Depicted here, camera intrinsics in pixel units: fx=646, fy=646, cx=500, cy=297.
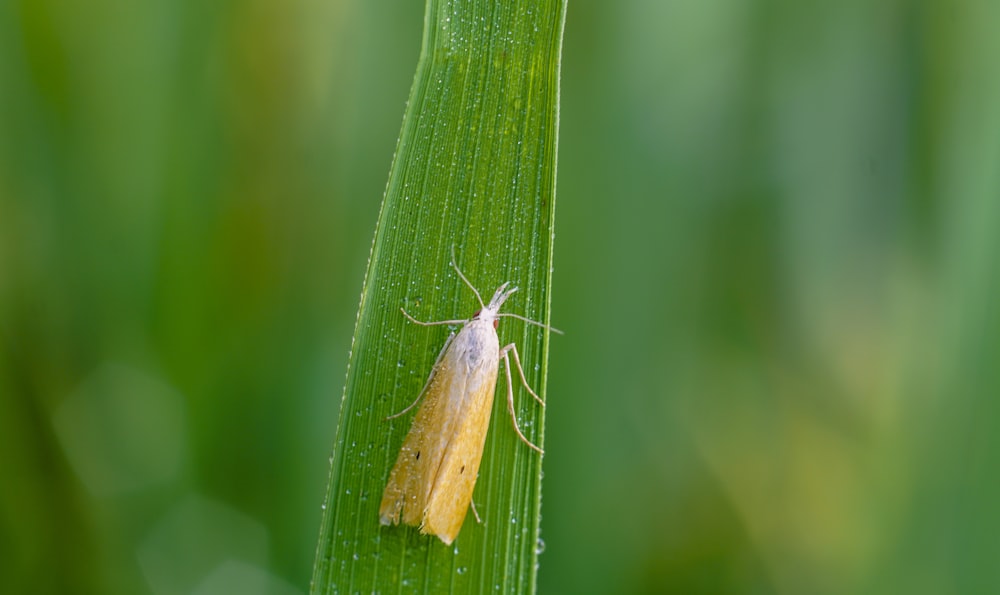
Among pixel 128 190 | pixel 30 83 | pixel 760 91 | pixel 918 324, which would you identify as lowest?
pixel 918 324

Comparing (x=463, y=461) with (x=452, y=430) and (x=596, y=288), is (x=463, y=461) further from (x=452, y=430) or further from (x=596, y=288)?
→ (x=596, y=288)

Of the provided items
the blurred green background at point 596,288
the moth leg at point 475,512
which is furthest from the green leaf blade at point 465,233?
the blurred green background at point 596,288

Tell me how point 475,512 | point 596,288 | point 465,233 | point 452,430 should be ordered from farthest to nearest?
1. point 596,288
2. point 452,430
3. point 465,233
4. point 475,512

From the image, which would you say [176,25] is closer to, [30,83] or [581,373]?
[30,83]

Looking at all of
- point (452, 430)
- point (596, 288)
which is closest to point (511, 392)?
point (452, 430)

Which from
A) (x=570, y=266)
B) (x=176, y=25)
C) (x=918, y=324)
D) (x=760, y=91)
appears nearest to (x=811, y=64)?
(x=760, y=91)

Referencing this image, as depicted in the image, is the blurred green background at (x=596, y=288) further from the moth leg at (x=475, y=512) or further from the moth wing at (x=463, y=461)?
the moth leg at (x=475, y=512)

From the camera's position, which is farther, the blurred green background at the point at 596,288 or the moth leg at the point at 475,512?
the blurred green background at the point at 596,288
